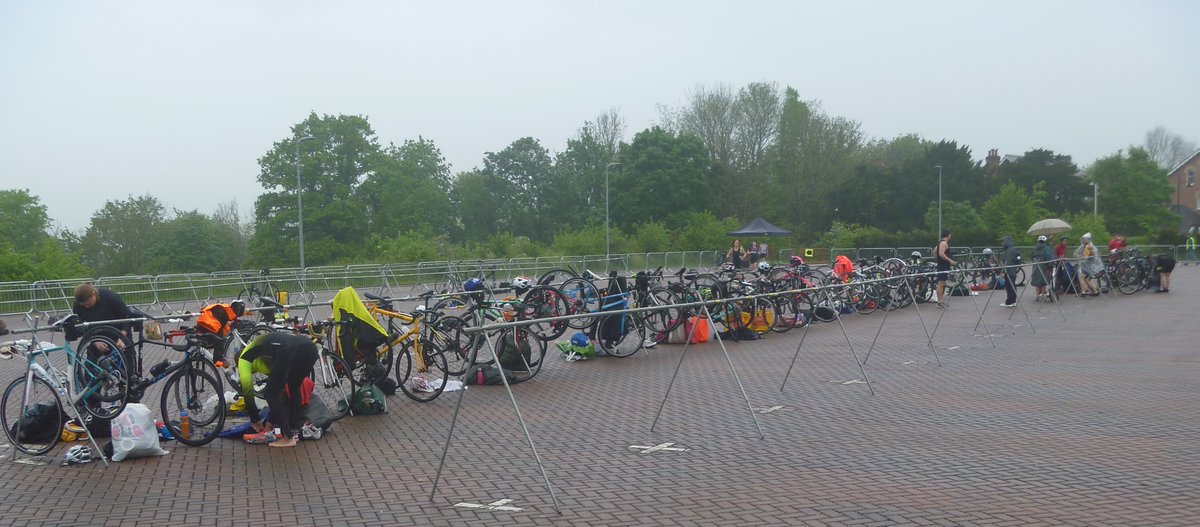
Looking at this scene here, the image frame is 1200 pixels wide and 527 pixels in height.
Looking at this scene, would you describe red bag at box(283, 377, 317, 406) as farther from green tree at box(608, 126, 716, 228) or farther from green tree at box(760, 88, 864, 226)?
green tree at box(760, 88, 864, 226)

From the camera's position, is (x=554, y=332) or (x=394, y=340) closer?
(x=394, y=340)

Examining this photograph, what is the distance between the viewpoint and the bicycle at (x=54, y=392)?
700 centimetres

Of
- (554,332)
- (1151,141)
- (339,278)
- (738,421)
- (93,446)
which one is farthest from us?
(1151,141)

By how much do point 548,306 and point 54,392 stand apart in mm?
7053

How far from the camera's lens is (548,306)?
42.8 feet

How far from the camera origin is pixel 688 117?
61.3 m

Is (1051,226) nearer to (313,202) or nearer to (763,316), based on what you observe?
(763,316)

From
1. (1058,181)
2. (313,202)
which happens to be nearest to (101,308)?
(313,202)

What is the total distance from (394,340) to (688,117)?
177ft

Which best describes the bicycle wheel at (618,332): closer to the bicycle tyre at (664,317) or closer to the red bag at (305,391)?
the bicycle tyre at (664,317)

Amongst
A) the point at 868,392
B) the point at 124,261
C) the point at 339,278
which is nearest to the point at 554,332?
the point at 868,392

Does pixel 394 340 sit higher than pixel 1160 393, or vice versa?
pixel 394 340

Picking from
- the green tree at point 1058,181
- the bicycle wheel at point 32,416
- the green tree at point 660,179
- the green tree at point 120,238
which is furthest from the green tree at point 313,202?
the green tree at point 1058,181

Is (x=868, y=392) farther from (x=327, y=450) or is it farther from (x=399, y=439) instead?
(x=327, y=450)
